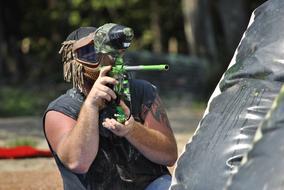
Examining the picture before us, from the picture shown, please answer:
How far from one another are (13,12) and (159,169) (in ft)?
87.6

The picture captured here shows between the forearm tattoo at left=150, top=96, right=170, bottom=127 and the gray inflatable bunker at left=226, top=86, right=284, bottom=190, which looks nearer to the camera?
the gray inflatable bunker at left=226, top=86, right=284, bottom=190

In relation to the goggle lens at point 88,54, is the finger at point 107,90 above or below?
below

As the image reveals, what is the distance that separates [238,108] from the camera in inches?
142

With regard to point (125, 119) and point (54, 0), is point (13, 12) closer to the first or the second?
point (54, 0)

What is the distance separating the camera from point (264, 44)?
3695 mm

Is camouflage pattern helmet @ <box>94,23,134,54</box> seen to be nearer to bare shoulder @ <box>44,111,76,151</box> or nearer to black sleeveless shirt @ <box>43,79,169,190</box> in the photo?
black sleeveless shirt @ <box>43,79,169,190</box>

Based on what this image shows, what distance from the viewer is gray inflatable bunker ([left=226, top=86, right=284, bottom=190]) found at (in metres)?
2.99

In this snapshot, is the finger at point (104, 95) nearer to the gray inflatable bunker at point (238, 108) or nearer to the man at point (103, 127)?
the man at point (103, 127)

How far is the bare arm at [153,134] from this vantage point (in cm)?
366

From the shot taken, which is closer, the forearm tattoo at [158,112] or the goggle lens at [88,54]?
the goggle lens at [88,54]

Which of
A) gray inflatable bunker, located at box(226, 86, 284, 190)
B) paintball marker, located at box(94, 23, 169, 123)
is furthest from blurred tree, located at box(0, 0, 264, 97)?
gray inflatable bunker, located at box(226, 86, 284, 190)

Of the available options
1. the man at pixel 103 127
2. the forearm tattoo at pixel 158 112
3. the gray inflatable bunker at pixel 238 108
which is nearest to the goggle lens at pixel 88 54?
the man at pixel 103 127

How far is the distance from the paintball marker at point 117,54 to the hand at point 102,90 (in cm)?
3


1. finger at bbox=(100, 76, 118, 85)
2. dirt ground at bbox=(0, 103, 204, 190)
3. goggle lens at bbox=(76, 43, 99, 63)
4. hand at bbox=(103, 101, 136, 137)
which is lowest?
dirt ground at bbox=(0, 103, 204, 190)
